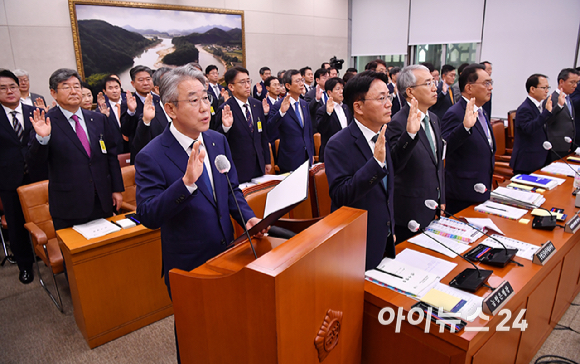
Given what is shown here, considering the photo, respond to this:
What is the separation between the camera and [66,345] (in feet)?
8.27

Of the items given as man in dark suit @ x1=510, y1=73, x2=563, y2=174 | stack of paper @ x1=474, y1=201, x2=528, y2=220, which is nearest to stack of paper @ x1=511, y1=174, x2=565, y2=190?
stack of paper @ x1=474, y1=201, x2=528, y2=220

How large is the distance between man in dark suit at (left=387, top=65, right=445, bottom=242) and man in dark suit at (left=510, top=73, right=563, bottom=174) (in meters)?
2.14

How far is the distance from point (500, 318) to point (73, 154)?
8.94 ft

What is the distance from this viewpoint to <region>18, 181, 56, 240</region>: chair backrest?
9.36ft

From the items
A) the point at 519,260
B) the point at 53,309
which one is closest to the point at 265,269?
the point at 519,260

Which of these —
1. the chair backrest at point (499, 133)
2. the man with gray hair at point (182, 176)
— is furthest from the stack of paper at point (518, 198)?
the chair backrest at point (499, 133)

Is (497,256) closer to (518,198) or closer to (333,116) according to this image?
(518,198)

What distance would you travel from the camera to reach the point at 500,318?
1.49 metres

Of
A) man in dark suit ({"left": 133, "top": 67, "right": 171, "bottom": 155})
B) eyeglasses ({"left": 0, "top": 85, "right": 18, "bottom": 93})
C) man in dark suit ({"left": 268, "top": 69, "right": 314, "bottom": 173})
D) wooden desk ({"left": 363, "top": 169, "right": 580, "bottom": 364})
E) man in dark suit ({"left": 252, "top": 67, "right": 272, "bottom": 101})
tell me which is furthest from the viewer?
man in dark suit ({"left": 252, "top": 67, "right": 272, "bottom": 101})

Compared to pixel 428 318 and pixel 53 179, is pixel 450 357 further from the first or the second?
pixel 53 179

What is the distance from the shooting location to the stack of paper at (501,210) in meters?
2.39

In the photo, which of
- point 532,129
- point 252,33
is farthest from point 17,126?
point 252,33

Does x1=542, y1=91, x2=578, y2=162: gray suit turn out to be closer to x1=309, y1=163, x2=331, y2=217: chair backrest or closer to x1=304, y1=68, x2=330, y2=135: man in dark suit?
x1=304, y1=68, x2=330, y2=135: man in dark suit

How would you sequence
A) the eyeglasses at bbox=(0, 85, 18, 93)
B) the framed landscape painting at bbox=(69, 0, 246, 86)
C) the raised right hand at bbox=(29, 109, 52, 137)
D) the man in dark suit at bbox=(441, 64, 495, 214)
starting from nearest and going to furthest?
the raised right hand at bbox=(29, 109, 52, 137)
the man in dark suit at bbox=(441, 64, 495, 214)
the eyeglasses at bbox=(0, 85, 18, 93)
the framed landscape painting at bbox=(69, 0, 246, 86)
